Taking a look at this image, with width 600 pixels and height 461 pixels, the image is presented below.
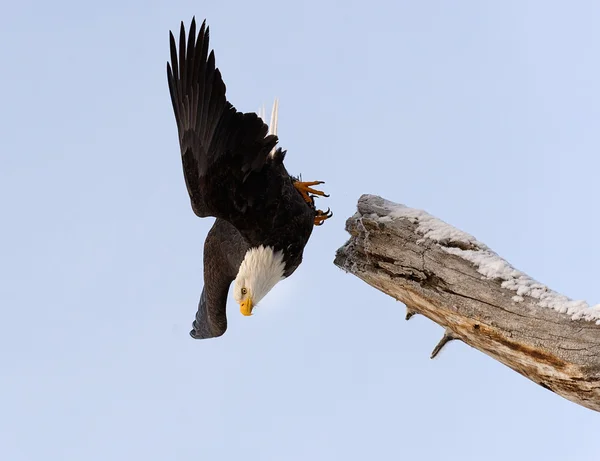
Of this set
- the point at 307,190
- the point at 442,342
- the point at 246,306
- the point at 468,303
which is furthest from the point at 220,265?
the point at 468,303

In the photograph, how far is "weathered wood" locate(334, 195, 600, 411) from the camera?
438cm

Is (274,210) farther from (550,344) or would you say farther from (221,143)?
(550,344)

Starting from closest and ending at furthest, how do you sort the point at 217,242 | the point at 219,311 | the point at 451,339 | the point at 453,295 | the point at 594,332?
the point at 594,332 < the point at 453,295 < the point at 451,339 < the point at 217,242 < the point at 219,311

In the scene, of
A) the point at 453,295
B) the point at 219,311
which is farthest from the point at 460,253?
the point at 219,311

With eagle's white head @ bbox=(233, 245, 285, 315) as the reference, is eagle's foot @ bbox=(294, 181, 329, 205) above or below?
above

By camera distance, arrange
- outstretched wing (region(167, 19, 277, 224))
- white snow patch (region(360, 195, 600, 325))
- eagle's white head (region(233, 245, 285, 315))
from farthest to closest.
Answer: eagle's white head (region(233, 245, 285, 315)), outstretched wing (region(167, 19, 277, 224)), white snow patch (region(360, 195, 600, 325))

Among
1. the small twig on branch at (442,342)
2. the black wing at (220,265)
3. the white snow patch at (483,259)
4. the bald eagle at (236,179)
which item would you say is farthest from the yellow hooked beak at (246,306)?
the small twig on branch at (442,342)

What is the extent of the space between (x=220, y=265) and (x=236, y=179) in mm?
1148

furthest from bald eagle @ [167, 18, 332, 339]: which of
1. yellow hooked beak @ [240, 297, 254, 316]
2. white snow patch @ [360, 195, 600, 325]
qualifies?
white snow patch @ [360, 195, 600, 325]

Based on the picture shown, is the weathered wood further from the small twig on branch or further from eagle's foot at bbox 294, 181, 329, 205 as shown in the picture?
eagle's foot at bbox 294, 181, 329, 205

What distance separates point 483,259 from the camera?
16.5 ft

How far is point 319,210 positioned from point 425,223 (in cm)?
150

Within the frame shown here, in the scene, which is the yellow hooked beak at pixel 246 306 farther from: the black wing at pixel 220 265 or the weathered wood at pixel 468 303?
the weathered wood at pixel 468 303

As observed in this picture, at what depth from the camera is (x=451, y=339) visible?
17.6ft
